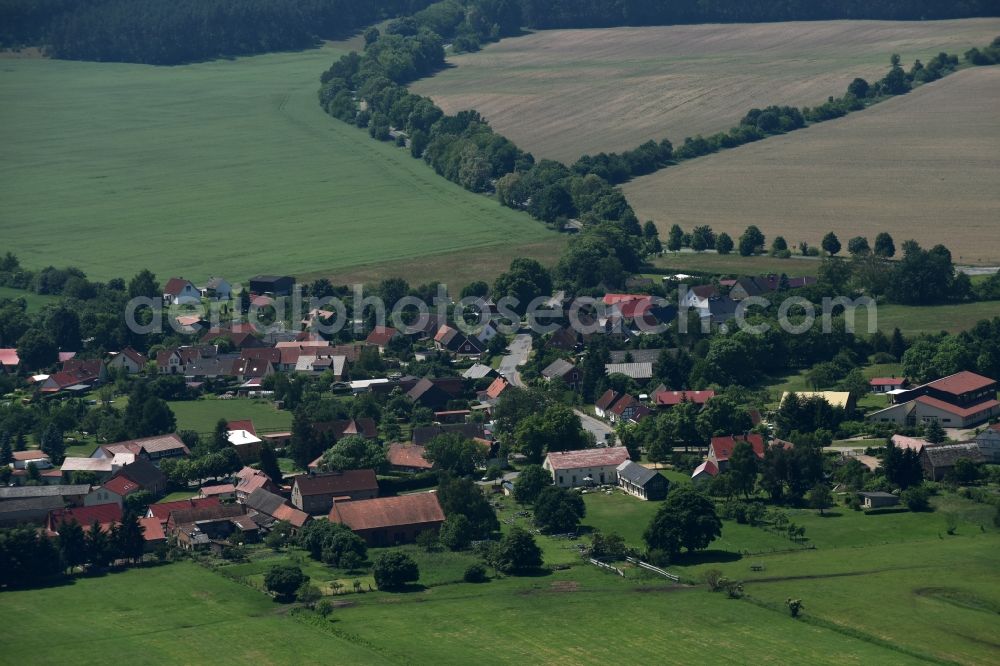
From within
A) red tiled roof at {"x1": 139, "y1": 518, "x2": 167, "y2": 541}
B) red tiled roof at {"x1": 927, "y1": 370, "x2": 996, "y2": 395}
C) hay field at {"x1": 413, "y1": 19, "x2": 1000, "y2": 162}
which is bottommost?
red tiled roof at {"x1": 139, "y1": 518, "x2": 167, "y2": 541}

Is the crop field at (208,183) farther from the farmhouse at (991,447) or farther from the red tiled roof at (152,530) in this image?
the farmhouse at (991,447)

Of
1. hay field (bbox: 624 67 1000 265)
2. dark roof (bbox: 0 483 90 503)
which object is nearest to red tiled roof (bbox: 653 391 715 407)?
dark roof (bbox: 0 483 90 503)

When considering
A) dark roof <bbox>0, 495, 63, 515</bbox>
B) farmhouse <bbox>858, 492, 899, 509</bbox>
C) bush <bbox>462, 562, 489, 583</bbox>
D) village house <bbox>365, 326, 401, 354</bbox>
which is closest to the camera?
bush <bbox>462, 562, 489, 583</bbox>

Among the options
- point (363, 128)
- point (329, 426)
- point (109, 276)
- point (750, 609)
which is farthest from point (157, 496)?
point (363, 128)

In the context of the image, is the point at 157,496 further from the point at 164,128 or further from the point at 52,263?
the point at 164,128

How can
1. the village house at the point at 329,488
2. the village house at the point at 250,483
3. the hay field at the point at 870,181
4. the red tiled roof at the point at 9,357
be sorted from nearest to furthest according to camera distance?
the village house at the point at 329,488, the village house at the point at 250,483, the red tiled roof at the point at 9,357, the hay field at the point at 870,181

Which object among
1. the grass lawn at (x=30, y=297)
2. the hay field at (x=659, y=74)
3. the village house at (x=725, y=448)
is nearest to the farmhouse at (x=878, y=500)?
the village house at (x=725, y=448)

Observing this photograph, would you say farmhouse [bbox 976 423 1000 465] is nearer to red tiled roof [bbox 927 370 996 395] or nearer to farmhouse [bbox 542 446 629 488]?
red tiled roof [bbox 927 370 996 395]

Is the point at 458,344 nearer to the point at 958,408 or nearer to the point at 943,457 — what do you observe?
the point at 958,408
